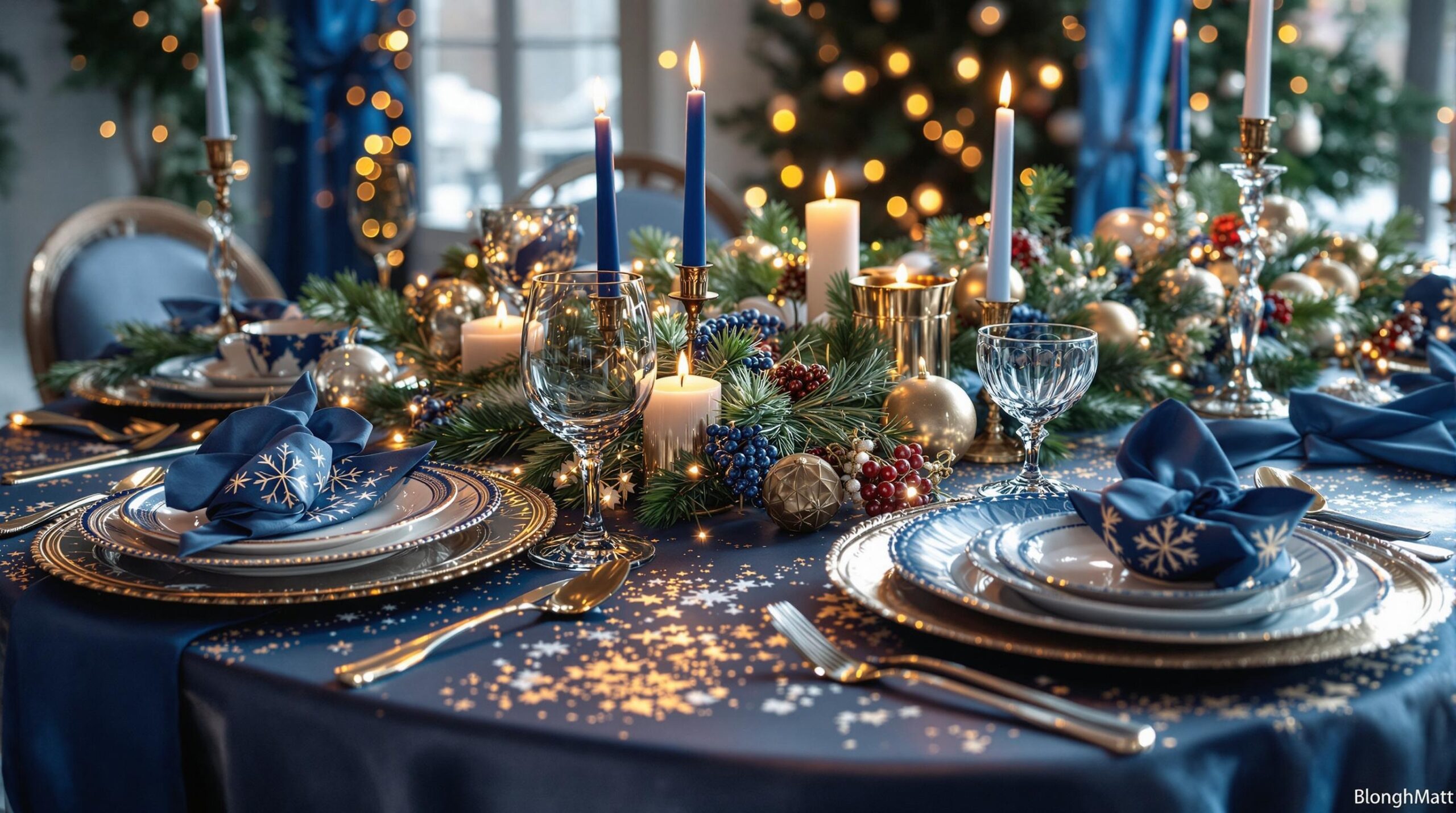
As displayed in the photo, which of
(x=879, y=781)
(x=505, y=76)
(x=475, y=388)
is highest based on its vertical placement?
(x=505, y=76)

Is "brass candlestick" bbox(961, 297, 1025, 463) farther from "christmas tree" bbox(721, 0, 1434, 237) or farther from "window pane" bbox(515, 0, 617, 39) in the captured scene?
"window pane" bbox(515, 0, 617, 39)

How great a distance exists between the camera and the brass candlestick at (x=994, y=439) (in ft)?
3.74

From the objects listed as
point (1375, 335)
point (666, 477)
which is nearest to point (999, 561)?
point (666, 477)

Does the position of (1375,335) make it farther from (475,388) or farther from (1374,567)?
(475,388)

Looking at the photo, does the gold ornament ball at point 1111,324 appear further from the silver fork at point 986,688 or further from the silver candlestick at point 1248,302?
the silver fork at point 986,688

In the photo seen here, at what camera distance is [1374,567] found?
2.59ft

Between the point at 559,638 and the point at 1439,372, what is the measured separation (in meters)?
1.05

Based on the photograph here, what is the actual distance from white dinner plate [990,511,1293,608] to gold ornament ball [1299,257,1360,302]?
0.98m

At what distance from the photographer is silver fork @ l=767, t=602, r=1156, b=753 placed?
624mm

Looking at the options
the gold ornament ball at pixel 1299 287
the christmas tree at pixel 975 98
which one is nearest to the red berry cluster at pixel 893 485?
the gold ornament ball at pixel 1299 287

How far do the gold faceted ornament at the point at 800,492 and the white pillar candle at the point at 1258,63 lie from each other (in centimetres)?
62

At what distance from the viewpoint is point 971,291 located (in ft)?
4.48

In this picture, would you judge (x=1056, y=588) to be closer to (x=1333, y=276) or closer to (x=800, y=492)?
(x=800, y=492)

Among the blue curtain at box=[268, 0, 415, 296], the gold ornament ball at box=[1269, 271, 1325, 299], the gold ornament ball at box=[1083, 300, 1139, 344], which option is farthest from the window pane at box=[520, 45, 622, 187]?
the gold ornament ball at box=[1083, 300, 1139, 344]
